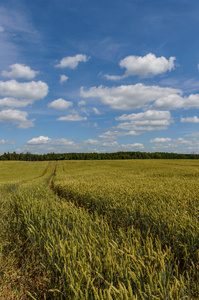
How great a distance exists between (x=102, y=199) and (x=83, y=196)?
197 cm

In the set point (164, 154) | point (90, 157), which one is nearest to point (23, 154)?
point (90, 157)

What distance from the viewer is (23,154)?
501 feet

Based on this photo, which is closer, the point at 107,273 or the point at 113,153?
the point at 107,273

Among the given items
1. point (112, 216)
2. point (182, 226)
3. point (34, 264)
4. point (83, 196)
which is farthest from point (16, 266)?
point (83, 196)

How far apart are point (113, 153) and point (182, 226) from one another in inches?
4809

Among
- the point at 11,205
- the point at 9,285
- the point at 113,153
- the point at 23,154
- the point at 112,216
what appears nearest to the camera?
the point at 9,285

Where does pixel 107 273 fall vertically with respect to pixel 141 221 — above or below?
above

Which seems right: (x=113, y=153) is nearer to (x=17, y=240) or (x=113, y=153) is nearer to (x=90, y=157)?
(x=90, y=157)

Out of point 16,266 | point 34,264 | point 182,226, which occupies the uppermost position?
point 182,226

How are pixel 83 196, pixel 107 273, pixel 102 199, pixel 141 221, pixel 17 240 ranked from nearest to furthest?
1. pixel 107 273
2. pixel 17 240
3. pixel 141 221
4. pixel 102 199
5. pixel 83 196

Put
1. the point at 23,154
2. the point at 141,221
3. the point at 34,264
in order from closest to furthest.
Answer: the point at 34,264, the point at 141,221, the point at 23,154

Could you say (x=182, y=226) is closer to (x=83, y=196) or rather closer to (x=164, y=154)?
(x=83, y=196)

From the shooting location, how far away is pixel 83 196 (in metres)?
10.0

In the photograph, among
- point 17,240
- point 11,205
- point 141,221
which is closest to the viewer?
point 17,240
